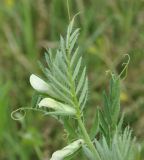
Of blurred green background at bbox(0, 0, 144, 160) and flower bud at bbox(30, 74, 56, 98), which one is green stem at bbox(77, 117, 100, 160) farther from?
blurred green background at bbox(0, 0, 144, 160)

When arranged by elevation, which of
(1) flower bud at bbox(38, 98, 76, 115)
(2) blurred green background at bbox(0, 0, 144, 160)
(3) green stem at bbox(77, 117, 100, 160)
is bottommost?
(2) blurred green background at bbox(0, 0, 144, 160)

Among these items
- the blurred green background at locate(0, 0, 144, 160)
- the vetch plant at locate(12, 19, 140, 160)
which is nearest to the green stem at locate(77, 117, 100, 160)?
the vetch plant at locate(12, 19, 140, 160)

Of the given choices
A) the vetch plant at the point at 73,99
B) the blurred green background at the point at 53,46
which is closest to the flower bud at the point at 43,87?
the vetch plant at the point at 73,99

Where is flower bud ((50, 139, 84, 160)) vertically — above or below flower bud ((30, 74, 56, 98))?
below

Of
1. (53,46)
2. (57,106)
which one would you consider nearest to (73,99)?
(57,106)

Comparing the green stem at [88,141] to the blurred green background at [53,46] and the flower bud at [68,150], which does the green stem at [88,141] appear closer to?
the flower bud at [68,150]

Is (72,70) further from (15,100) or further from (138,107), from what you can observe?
(15,100)

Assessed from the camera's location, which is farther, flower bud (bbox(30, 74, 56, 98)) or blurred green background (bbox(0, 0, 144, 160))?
blurred green background (bbox(0, 0, 144, 160))
